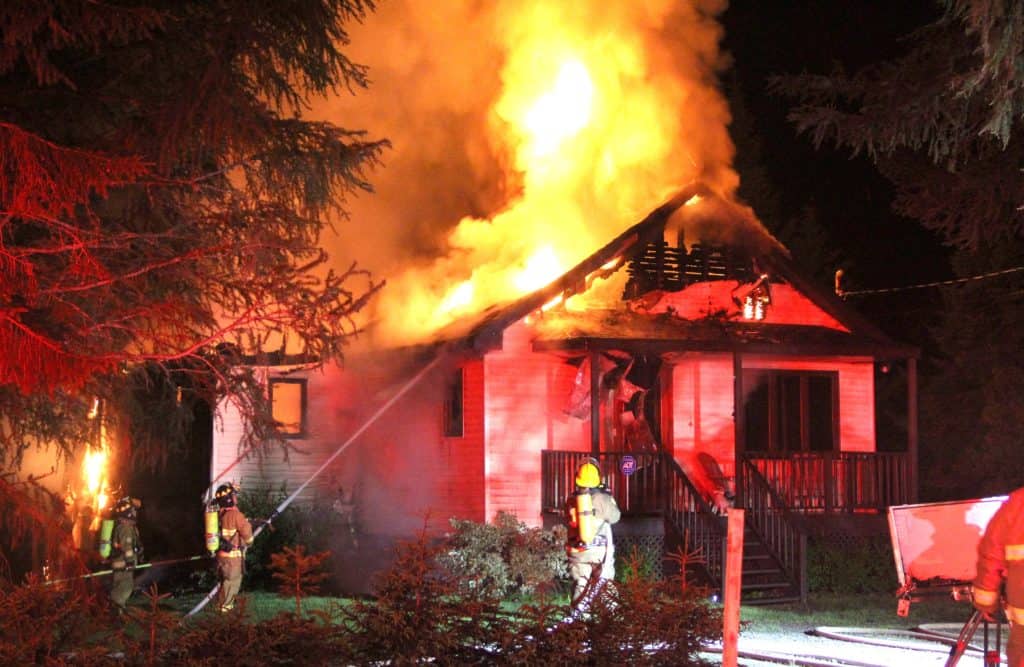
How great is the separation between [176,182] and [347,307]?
168cm

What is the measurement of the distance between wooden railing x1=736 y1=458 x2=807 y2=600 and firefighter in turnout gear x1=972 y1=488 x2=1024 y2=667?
9588 mm

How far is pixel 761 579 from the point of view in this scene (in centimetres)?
1720

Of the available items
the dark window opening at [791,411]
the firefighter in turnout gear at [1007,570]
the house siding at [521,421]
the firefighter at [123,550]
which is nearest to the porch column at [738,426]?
the dark window opening at [791,411]

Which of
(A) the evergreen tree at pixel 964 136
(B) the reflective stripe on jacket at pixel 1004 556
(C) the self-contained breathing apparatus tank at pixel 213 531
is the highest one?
(A) the evergreen tree at pixel 964 136

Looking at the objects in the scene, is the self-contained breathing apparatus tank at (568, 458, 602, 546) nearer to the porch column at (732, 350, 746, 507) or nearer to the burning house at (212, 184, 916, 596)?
the burning house at (212, 184, 916, 596)

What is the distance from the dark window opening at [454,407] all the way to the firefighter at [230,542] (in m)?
5.43

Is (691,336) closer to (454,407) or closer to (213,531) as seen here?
(454,407)

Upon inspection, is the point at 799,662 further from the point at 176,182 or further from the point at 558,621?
the point at 176,182

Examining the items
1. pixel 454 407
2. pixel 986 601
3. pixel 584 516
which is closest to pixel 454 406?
pixel 454 407

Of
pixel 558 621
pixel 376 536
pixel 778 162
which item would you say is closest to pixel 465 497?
pixel 376 536

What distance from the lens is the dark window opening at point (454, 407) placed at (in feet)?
63.2

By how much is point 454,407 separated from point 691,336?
13.7 feet

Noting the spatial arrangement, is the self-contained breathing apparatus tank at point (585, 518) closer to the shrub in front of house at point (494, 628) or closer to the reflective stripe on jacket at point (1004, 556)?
the shrub in front of house at point (494, 628)

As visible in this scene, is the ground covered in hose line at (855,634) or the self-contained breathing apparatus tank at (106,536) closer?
the ground covered in hose line at (855,634)
